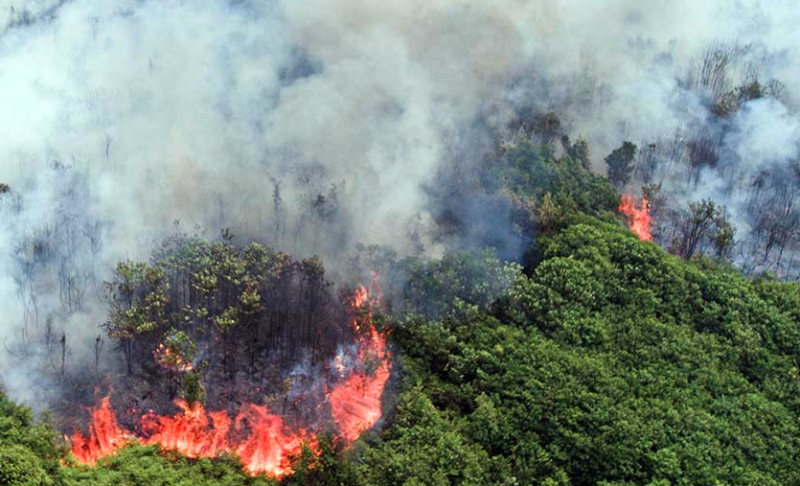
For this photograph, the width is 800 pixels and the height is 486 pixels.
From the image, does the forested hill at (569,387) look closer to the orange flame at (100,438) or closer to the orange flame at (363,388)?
the orange flame at (363,388)

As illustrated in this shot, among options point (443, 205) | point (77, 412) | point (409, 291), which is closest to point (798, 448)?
point (409, 291)

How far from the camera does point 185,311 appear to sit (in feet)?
85.7

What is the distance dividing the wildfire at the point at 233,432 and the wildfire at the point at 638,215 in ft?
57.2

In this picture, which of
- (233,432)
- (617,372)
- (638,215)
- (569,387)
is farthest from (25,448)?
(638,215)

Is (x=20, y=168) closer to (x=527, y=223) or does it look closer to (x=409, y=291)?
(x=409, y=291)

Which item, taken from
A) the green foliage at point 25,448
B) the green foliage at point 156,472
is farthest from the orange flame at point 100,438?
the green foliage at point 25,448

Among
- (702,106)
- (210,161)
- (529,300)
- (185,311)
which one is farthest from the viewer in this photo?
(702,106)

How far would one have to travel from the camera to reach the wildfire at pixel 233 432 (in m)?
22.9

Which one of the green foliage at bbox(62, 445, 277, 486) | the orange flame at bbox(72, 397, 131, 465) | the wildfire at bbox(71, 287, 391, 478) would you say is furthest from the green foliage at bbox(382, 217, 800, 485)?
the orange flame at bbox(72, 397, 131, 465)

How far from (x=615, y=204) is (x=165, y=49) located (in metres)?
20.5

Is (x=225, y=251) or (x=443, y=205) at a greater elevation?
(x=443, y=205)

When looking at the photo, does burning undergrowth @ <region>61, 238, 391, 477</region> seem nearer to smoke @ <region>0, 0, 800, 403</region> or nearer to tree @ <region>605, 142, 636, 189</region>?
smoke @ <region>0, 0, 800, 403</region>

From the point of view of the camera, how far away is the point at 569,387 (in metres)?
24.7

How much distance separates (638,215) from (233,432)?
2235 centimetres
